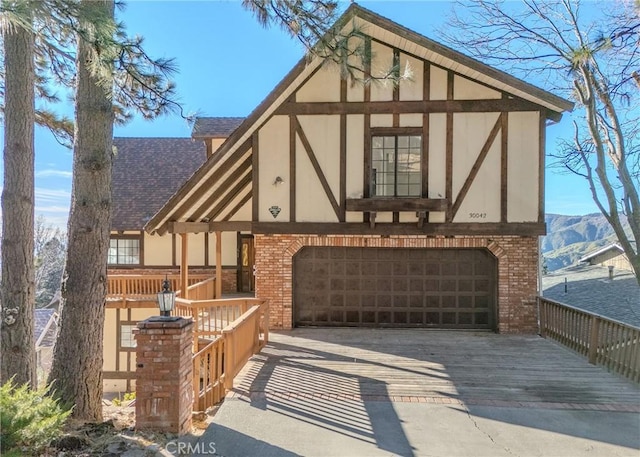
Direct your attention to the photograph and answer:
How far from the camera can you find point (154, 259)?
A: 566 inches

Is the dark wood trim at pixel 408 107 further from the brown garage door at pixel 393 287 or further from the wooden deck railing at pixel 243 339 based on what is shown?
the wooden deck railing at pixel 243 339

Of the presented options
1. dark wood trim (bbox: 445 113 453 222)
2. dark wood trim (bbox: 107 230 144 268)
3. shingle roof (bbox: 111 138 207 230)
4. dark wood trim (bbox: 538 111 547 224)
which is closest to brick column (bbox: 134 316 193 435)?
dark wood trim (bbox: 445 113 453 222)

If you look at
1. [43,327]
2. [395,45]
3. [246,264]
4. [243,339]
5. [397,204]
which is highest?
[395,45]

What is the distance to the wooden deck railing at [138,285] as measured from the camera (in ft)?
40.2

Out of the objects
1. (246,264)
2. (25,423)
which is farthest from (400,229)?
(25,423)

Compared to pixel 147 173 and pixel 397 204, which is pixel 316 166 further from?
pixel 147 173

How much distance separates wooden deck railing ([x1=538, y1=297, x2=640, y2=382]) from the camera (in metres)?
6.21

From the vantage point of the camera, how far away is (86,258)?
5.11 m

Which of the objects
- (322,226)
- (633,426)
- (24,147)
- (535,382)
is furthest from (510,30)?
(24,147)

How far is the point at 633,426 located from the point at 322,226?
649 centimetres

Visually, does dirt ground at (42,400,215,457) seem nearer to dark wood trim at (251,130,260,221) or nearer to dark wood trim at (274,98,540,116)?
dark wood trim at (251,130,260,221)

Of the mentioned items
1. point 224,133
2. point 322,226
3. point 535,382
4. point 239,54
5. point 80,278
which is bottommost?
point 535,382

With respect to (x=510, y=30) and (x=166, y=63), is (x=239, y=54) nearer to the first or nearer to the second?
(x=166, y=63)

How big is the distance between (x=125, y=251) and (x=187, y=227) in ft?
20.8
